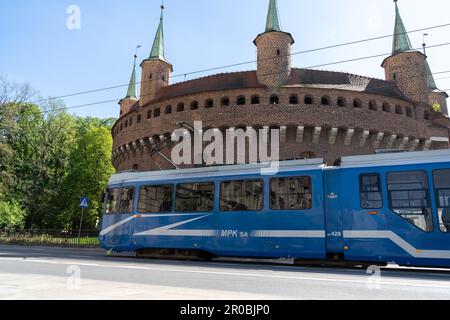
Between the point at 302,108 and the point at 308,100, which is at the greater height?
the point at 308,100

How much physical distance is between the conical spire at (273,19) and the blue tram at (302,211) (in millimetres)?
15276

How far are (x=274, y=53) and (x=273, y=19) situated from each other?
286 cm

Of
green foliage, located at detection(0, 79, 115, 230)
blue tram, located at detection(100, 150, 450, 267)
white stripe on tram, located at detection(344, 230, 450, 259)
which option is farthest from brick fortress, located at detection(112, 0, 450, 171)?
green foliage, located at detection(0, 79, 115, 230)

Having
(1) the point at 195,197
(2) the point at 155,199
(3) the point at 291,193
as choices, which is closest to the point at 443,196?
(3) the point at 291,193

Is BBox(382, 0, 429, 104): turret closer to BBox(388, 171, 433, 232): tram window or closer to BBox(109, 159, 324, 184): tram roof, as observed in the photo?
BBox(388, 171, 433, 232): tram window

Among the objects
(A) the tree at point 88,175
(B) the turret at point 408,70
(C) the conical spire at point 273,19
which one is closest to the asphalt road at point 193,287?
(C) the conical spire at point 273,19

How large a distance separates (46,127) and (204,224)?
3407cm

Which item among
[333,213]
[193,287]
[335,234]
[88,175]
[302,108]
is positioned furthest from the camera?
[88,175]

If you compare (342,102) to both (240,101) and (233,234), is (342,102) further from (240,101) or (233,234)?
(233,234)

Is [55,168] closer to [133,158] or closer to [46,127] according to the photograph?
[46,127]

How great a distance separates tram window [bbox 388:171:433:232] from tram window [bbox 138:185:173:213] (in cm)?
705

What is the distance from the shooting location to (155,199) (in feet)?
42.0

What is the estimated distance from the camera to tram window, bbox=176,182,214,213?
11.8 meters

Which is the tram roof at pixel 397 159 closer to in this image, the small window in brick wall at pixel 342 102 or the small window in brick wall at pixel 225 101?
the small window in brick wall at pixel 342 102
